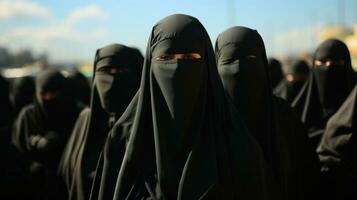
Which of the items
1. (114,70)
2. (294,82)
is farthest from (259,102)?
(294,82)

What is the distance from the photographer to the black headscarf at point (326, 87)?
204 inches

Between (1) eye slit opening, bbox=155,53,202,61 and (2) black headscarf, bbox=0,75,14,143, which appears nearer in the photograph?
(1) eye slit opening, bbox=155,53,202,61

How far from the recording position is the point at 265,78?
147 inches

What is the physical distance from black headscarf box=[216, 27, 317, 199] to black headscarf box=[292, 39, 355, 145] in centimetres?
137

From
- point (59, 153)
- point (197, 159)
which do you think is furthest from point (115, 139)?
point (59, 153)

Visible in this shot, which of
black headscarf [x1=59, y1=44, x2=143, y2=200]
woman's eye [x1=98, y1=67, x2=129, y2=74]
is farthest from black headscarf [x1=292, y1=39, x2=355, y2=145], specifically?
woman's eye [x1=98, y1=67, x2=129, y2=74]

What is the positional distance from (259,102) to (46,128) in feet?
9.76

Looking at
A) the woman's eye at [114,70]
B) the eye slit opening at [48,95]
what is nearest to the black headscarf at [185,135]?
the woman's eye at [114,70]

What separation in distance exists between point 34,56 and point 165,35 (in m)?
69.6

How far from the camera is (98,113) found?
13.1 ft

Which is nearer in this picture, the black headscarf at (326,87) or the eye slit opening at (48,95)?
the black headscarf at (326,87)

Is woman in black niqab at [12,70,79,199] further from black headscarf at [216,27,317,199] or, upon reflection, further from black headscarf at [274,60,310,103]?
black headscarf at [274,60,310,103]

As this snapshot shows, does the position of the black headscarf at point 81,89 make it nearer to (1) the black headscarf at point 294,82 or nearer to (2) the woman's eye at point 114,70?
(1) the black headscarf at point 294,82

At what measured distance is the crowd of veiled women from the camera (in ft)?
7.94
